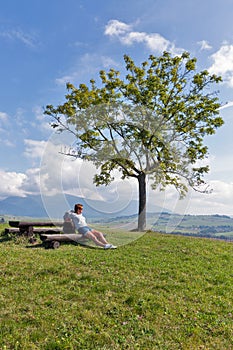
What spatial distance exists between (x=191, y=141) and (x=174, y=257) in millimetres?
15680

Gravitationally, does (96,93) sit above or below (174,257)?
above

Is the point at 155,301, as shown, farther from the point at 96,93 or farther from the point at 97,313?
the point at 96,93

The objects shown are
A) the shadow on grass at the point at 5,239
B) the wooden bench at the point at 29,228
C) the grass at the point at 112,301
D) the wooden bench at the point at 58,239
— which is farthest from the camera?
the wooden bench at the point at 29,228

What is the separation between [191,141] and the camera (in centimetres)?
2686

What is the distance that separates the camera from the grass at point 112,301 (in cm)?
629

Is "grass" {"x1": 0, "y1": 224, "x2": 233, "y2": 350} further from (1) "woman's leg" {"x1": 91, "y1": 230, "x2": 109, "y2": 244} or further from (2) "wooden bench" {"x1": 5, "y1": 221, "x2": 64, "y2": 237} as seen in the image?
(2) "wooden bench" {"x1": 5, "y1": 221, "x2": 64, "y2": 237}

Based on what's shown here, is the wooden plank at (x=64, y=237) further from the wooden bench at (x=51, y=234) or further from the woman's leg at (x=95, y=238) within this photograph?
the woman's leg at (x=95, y=238)

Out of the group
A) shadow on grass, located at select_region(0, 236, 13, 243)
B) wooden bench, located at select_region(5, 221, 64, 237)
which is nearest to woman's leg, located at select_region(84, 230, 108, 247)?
wooden bench, located at select_region(5, 221, 64, 237)

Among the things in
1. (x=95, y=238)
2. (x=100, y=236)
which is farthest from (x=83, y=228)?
(x=100, y=236)

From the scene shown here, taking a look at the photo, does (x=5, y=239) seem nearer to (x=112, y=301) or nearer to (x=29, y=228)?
(x=29, y=228)

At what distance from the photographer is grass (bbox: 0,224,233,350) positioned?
6.29 meters

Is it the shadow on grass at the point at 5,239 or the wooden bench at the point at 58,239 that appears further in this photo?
the shadow on grass at the point at 5,239

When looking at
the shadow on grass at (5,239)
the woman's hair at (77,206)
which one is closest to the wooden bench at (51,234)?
the shadow on grass at (5,239)

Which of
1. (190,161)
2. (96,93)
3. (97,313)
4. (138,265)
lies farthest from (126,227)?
(96,93)
